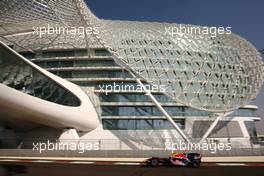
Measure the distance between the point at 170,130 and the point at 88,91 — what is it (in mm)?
14816

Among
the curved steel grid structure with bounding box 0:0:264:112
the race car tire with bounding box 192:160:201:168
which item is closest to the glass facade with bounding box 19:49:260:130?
the curved steel grid structure with bounding box 0:0:264:112

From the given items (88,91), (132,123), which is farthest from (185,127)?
(88,91)

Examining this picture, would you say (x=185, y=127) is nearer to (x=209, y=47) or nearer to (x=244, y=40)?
(x=209, y=47)

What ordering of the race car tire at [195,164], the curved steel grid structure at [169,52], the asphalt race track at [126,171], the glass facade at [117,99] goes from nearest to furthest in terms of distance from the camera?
the asphalt race track at [126,171]
the race car tire at [195,164]
the curved steel grid structure at [169,52]
the glass facade at [117,99]

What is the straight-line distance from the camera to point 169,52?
58656 millimetres

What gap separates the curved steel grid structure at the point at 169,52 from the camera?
47625 millimetres

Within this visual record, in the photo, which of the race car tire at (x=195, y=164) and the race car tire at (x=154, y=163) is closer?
the race car tire at (x=195, y=164)

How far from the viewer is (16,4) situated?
46594 mm

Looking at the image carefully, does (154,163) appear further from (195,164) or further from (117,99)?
(117,99)

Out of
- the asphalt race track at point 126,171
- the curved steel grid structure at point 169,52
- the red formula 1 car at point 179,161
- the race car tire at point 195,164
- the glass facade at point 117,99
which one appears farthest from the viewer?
the glass facade at point 117,99

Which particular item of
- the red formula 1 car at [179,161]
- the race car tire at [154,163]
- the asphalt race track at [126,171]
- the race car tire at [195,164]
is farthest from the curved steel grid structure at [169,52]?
the asphalt race track at [126,171]

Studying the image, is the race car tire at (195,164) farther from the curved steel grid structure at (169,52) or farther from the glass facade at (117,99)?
the glass facade at (117,99)

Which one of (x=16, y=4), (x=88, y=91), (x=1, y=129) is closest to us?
(x=16, y=4)

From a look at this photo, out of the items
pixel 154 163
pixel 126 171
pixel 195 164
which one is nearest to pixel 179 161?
pixel 195 164
